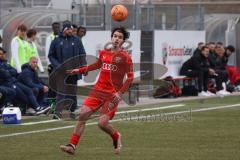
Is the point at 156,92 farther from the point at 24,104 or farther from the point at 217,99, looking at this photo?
the point at 24,104

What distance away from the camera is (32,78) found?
21.9 meters

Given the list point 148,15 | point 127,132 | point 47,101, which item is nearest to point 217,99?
point 148,15

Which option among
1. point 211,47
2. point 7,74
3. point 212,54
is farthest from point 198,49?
point 7,74

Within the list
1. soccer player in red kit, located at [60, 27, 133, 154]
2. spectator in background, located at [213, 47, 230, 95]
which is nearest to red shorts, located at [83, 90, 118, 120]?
soccer player in red kit, located at [60, 27, 133, 154]

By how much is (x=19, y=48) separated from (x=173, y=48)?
838cm

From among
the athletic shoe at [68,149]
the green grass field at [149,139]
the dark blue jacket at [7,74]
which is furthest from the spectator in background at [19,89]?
the athletic shoe at [68,149]

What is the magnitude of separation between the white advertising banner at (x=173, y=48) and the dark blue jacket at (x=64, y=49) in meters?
7.93

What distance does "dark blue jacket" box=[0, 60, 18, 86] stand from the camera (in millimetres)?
20828

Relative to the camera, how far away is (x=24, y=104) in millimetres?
21641

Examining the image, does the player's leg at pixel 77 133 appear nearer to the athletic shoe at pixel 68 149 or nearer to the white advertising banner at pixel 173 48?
the athletic shoe at pixel 68 149

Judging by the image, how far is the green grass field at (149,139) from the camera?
1368 cm

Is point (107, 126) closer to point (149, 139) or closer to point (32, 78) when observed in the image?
point (149, 139)

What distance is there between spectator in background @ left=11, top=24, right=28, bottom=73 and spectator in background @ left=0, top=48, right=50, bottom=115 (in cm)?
62

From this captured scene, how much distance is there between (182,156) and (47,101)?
30.2 feet
